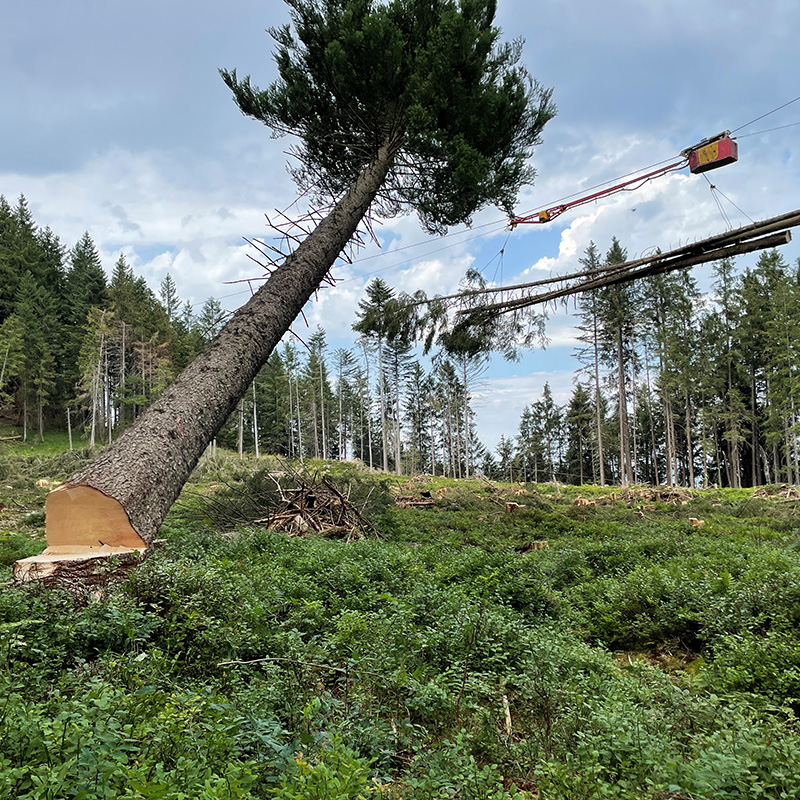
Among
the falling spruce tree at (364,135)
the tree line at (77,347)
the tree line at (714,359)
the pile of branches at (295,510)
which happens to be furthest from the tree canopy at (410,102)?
the tree line at (77,347)

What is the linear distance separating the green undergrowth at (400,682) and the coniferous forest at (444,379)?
1665cm

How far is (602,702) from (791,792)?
1128 mm

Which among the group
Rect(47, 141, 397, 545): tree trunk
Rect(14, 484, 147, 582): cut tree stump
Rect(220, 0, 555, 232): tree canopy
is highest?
Rect(220, 0, 555, 232): tree canopy

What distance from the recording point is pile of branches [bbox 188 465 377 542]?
31.0 feet

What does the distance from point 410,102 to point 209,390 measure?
5.78 meters

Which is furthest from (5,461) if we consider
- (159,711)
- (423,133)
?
(159,711)

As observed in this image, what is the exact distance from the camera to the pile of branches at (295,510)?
9.46 m

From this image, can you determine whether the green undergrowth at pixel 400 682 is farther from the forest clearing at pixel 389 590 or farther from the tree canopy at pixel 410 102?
the tree canopy at pixel 410 102

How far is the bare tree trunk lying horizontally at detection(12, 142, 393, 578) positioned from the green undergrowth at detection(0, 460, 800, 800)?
2.16ft

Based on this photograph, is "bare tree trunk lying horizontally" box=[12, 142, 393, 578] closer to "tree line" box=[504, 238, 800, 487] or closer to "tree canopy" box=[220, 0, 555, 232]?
"tree canopy" box=[220, 0, 555, 232]

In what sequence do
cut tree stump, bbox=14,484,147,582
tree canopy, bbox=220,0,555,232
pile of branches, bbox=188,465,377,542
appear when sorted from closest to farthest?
1. cut tree stump, bbox=14,484,147,582
2. tree canopy, bbox=220,0,555,232
3. pile of branches, bbox=188,465,377,542

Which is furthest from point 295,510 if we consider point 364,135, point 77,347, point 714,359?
point 77,347

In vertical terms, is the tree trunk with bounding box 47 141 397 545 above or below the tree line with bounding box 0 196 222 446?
below

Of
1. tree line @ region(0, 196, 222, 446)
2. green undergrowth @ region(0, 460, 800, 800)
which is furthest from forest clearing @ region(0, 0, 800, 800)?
tree line @ region(0, 196, 222, 446)
